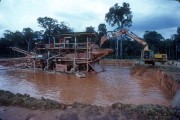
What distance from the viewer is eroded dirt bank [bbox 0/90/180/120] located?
373 inches

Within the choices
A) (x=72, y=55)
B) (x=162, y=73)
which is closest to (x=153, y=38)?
(x=72, y=55)

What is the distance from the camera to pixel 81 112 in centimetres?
979

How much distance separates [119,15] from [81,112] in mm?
53423

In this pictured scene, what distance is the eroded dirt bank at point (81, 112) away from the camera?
947 centimetres

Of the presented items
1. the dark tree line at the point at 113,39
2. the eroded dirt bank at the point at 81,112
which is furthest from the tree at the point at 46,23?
the eroded dirt bank at the point at 81,112

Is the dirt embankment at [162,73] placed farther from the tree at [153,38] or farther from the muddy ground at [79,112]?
the tree at [153,38]

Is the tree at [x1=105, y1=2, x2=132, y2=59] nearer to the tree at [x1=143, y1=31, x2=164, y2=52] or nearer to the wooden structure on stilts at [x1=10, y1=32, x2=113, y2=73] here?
the tree at [x1=143, y1=31, x2=164, y2=52]

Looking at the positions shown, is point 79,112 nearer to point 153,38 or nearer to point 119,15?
point 119,15

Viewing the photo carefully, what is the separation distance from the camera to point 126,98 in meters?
17.2

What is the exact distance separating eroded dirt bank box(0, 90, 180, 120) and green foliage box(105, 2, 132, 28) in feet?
171

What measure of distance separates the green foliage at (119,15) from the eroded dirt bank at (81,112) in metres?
52.2

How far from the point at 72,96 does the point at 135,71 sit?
1628 centimetres

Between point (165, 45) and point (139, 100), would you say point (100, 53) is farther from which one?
point (165, 45)

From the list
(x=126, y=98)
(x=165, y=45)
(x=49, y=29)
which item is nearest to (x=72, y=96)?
(x=126, y=98)
